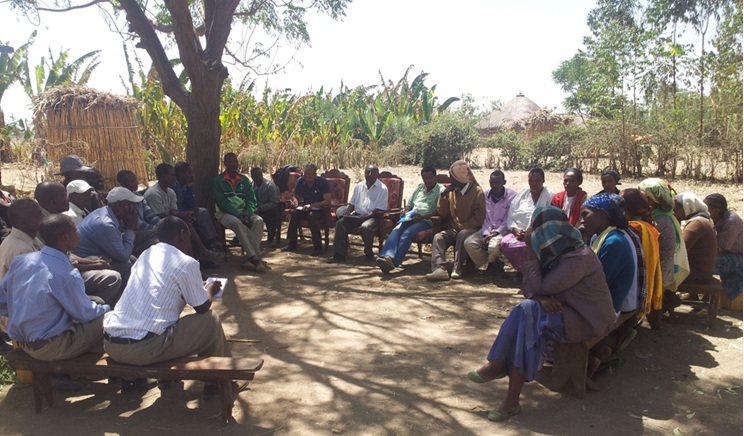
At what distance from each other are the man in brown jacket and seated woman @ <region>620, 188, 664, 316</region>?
8.70ft

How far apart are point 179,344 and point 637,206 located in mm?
3544

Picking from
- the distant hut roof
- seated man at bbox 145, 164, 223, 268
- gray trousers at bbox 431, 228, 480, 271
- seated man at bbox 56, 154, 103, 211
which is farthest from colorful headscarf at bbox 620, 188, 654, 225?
the distant hut roof

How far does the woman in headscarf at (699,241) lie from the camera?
541cm

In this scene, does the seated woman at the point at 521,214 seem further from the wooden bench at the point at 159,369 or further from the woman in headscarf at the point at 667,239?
the wooden bench at the point at 159,369

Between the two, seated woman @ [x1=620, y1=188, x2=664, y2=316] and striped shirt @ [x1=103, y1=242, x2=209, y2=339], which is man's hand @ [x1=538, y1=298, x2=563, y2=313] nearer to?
seated woman @ [x1=620, y1=188, x2=664, y2=316]

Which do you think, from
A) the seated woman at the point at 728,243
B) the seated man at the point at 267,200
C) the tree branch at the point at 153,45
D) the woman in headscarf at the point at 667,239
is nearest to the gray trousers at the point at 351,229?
the seated man at the point at 267,200

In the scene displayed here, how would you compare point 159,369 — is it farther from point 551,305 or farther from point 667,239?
point 667,239

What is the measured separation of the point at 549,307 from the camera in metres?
3.83

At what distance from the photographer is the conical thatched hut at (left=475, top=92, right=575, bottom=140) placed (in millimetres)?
21812

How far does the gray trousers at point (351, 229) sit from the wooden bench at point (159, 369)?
4.50 m

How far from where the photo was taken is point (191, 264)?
3.71m

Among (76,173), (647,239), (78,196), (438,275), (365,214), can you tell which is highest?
(76,173)

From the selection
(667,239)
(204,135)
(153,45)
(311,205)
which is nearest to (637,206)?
(667,239)

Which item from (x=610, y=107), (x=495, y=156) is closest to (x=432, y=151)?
(x=495, y=156)
